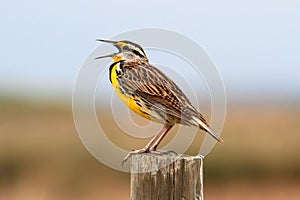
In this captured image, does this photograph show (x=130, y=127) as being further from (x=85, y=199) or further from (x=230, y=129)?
(x=230, y=129)

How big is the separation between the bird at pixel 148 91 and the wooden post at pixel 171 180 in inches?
6.6

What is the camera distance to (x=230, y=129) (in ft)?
71.5

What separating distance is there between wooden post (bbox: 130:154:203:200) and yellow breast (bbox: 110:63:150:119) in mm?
295

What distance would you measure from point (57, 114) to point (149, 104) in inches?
743

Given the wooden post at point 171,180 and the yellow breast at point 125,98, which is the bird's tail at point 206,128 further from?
the yellow breast at point 125,98

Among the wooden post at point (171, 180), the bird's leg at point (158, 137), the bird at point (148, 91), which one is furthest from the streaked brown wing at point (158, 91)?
the wooden post at point (171, 180)

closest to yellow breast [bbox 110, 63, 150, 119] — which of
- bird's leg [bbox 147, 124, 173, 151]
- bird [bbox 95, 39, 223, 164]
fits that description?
bird [bbox 95, 39, 223, 164]

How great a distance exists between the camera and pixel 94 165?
16.2 m

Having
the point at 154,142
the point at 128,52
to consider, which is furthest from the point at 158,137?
the point at 128,52

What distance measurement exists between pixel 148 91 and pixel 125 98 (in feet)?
0.43

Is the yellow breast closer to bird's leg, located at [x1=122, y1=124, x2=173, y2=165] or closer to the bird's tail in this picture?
bird's leg, located at [x1=122, y1=124, x2=173, y2=165]

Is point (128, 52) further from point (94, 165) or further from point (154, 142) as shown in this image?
point (94, 165)

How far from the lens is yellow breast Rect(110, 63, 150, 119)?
477 centimetres

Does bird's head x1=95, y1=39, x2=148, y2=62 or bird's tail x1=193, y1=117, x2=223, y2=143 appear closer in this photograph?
bird's tail x1=193, y1=117, x2=223, y2=143
